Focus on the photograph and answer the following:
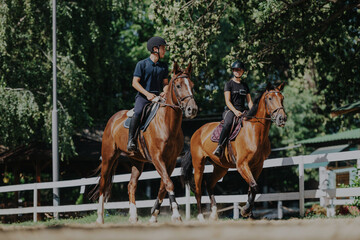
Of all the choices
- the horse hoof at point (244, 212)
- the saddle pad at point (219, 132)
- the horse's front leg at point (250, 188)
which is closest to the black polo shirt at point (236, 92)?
the saddle pad at point (219, 132)

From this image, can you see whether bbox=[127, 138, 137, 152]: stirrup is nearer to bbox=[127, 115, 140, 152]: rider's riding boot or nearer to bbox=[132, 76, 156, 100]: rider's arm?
bbox=[127, 115, 140, 152]: rider's riding boot

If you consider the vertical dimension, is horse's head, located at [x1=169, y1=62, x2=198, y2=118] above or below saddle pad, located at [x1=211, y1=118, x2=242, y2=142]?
above

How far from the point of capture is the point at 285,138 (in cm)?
3644

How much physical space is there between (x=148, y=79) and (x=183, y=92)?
1408 mm

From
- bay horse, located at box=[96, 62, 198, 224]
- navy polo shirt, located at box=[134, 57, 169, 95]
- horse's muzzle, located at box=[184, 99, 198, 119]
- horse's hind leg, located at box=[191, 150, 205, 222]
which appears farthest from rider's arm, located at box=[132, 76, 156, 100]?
horse's hind leg, located at box=[191, 150, 205, 222]

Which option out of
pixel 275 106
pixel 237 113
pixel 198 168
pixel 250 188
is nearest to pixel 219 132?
pixel 237 113

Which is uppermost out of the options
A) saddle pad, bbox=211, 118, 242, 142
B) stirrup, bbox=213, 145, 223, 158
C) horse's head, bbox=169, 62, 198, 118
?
horse's head, bbox=169, 62, 198, 118

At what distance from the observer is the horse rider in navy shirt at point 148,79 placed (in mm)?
10484

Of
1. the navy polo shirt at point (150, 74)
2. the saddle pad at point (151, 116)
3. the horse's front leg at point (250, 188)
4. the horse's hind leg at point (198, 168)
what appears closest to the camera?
the saddle pad at point (151, 116)

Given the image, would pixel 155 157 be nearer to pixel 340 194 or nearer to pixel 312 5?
pixel 340 194

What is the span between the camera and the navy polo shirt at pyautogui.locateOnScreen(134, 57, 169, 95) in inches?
423

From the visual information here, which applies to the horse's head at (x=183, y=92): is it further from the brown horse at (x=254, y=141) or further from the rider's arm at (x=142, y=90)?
the brown horse at (x=254, y=141)

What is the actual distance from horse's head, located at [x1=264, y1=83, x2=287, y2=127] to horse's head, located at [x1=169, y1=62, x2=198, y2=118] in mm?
2036

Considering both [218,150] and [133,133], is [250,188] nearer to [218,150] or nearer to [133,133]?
[218,150]
